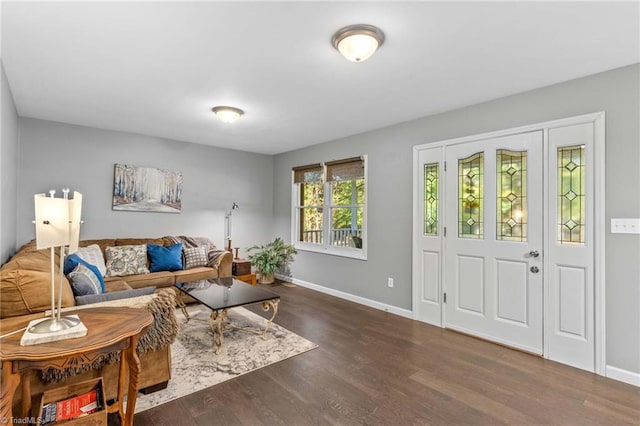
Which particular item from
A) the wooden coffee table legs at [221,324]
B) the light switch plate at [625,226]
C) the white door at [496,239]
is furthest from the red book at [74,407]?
the light switch plate at [625,226]

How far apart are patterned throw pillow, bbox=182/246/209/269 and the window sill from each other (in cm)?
165

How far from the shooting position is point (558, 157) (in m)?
2.87

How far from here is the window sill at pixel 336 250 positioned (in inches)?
184

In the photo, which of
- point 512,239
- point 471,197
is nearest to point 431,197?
point 471,197

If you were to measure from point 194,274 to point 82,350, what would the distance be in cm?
315

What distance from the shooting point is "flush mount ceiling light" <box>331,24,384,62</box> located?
2.04 m

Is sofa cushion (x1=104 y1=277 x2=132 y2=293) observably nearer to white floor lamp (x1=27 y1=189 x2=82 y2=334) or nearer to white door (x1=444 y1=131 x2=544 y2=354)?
white floor lamp (x1=27 y1=189 x2=82 y2=334)

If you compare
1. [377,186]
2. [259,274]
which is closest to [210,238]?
[259,274]

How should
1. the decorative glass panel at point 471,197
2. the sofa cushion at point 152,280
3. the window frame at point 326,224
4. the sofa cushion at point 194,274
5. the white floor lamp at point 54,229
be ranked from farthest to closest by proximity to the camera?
the window frame at point 326,224, the sofa cushion at point 194,274, the sofa cushion at point 152,280, the decorative glass panel at point 471,197, the white floor lamp at point 54,229

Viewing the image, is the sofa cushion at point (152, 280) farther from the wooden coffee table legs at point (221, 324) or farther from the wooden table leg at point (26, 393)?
the wooden table leg at point (26, 393)

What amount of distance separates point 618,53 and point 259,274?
5289mm

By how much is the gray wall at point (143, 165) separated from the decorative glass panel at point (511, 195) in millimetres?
4282

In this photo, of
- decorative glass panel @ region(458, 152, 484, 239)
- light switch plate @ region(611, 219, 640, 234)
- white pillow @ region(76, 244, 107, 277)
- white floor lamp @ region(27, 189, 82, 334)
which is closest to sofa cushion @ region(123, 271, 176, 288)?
white pillow @ region(76, 244, 107, 277)

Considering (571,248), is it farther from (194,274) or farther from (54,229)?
(194,274)
